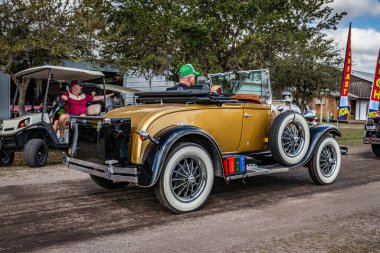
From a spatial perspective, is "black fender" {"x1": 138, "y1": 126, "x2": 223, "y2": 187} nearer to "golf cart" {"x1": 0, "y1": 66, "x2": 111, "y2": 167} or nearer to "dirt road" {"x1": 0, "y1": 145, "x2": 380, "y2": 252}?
"dirt road" {"x1": 0, "y1": 145, "x2": 380, "y2": 252}

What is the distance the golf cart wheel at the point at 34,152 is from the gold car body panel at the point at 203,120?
3190 mm

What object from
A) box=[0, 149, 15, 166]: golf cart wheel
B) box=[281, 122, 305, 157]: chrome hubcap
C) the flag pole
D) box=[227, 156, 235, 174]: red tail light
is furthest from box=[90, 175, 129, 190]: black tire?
the flag pole

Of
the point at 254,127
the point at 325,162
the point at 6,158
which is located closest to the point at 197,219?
the point at 254,127

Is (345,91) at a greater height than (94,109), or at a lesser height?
greater

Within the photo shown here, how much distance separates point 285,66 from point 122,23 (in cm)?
1537

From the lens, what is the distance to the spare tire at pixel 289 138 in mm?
5664

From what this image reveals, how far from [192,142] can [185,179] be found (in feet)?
1.48

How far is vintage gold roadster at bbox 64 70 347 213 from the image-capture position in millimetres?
4605

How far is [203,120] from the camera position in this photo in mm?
5102

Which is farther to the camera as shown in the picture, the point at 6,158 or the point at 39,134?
the point at 6,158

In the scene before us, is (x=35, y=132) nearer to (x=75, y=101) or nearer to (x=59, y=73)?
(x=75, y=101)

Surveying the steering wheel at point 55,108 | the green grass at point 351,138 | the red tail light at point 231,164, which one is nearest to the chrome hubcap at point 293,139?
the red tail light at point 231,164

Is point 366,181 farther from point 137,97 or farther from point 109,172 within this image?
point 109,172

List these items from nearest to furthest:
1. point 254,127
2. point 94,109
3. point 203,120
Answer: point 203,120
point 254,127
point 94,109
